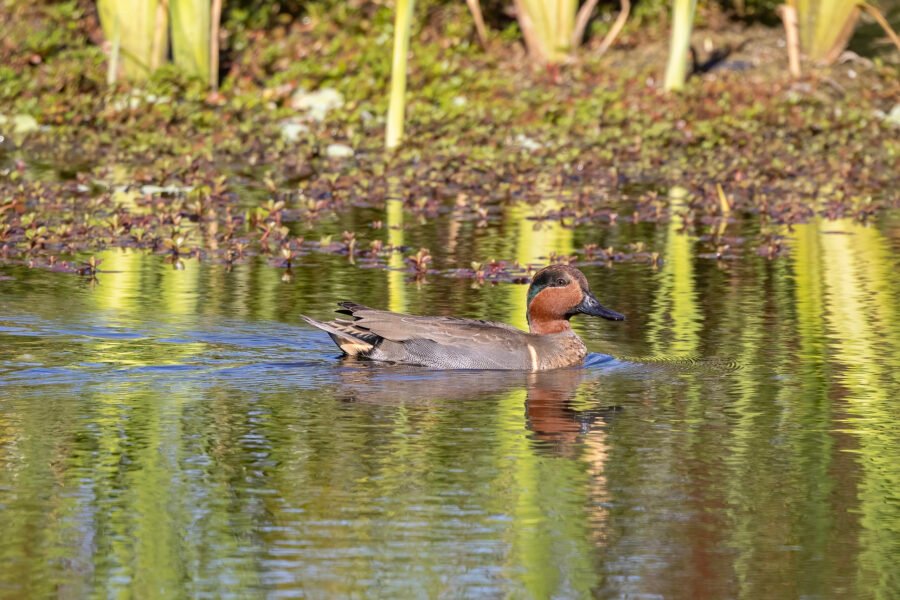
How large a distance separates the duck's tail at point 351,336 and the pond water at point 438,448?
0.14 metres

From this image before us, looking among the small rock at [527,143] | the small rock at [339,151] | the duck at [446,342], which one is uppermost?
the small rock at [527,143]

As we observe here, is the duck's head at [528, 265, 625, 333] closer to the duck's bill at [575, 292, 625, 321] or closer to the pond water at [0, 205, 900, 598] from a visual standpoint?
the duck's bill at [575, 292, 625, 321]

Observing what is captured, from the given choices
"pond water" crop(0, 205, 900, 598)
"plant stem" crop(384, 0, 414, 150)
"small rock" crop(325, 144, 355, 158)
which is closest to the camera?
"pond water" crop(0, 205, 900, 598)

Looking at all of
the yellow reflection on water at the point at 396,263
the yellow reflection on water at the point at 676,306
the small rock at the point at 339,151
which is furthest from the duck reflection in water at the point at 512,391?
the small rock at the point at 339,151

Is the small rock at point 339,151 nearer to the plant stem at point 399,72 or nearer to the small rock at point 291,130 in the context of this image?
the plant stem at point 399,72

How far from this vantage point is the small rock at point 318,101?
20.9 m

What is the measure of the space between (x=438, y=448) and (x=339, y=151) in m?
11.3

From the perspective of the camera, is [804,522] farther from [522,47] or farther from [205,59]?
[522,47]

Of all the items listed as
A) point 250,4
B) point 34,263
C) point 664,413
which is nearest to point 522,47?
point 250,4

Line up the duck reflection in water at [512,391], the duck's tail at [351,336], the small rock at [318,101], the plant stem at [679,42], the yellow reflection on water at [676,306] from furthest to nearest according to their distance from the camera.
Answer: the small rock at [318,101] → the plant stem at [679,42] → the yellow reflection on water at [676,306] → the duck's tail at [351,336] → the duck reflection in water at [512,391]

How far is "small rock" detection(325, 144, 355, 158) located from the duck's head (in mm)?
8585

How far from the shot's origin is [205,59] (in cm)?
2083

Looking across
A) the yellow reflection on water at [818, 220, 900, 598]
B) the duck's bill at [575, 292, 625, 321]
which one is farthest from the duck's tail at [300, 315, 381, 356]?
the yellow reflection on water at [818, 220, 900, 598]

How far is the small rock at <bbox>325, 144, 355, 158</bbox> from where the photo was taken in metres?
18.7
